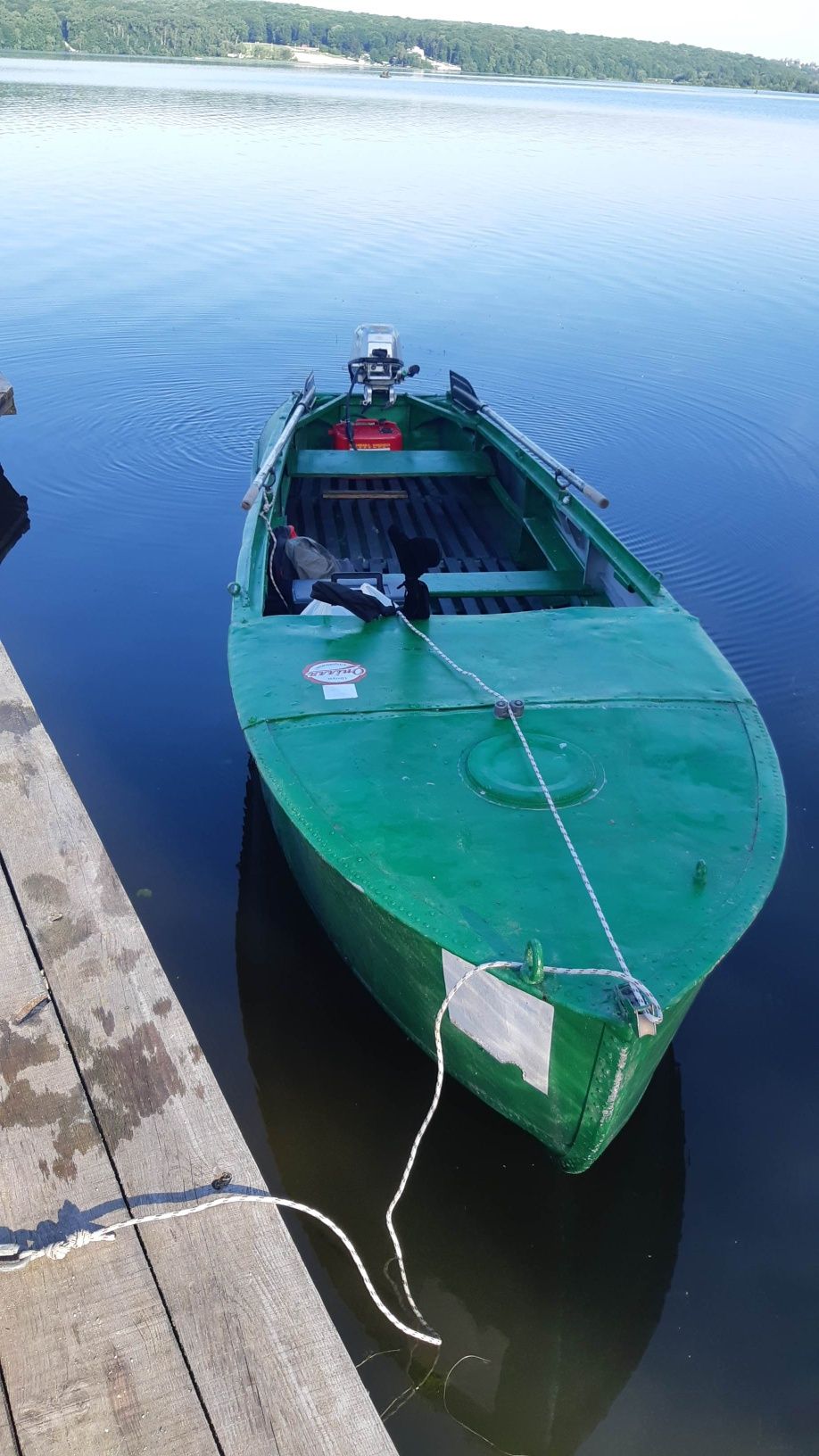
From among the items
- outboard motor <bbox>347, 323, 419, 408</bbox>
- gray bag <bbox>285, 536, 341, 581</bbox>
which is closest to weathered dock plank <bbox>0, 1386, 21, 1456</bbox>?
gray bag <bbox>285, 536, 341, 581</bbox>

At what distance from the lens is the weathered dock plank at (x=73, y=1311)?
2.58 m

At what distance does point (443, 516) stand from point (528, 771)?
637 centimetres

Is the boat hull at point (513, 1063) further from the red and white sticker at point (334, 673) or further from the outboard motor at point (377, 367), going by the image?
the outboard motor at point (377, 367)

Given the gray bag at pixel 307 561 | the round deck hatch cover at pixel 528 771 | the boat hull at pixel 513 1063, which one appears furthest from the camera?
the gray bag at pixel 307 561

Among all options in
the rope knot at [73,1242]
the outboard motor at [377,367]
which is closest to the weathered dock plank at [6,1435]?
the rope knot at [73,1242]

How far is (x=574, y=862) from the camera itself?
4.19 meters

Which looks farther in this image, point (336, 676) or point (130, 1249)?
point (336, 676)

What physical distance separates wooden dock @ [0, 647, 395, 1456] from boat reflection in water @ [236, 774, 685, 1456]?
66.2 inches

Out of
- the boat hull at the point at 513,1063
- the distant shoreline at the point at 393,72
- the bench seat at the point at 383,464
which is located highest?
the distant shoreline at the point at 393,72

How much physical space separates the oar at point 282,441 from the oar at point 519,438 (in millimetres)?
1786

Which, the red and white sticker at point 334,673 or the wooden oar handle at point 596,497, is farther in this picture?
the wooden oar handle at point 596,497

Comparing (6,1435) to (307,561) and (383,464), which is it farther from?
(383,464)

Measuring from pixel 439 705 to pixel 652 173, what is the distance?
39.3m

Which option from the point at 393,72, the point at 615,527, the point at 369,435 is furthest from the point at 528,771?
the point at 393,72
